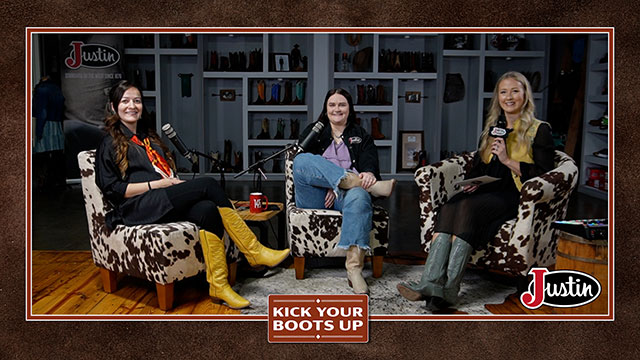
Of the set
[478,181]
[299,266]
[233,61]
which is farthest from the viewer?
[299,266]

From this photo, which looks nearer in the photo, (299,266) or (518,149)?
(518,149)

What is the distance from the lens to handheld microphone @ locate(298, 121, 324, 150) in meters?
2.47

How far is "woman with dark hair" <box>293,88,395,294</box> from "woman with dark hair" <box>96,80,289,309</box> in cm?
41

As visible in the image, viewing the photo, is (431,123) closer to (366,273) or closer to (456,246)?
(456,246)

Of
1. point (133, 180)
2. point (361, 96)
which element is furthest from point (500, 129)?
point (133, 180)

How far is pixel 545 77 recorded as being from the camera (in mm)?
2350

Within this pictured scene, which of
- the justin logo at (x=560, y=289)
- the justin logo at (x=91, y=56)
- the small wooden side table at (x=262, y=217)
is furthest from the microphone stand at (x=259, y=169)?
the justin logo at (x=560, y=289)

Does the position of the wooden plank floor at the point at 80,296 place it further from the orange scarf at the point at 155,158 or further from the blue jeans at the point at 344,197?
the blue jeans at the point at 344,197

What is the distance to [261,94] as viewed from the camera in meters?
2.45

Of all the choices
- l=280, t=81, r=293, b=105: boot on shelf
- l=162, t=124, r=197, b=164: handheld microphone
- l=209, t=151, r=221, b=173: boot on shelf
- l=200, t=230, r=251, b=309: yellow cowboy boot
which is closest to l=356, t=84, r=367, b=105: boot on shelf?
l=280, t=81, r=293, b=105: boot on shelf

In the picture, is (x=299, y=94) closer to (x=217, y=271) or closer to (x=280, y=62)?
(x=280, y=62)

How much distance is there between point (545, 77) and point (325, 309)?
51.3 inches

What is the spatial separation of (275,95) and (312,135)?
23 cm

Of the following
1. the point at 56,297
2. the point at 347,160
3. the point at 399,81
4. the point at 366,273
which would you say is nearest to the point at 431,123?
the point at 399,81
